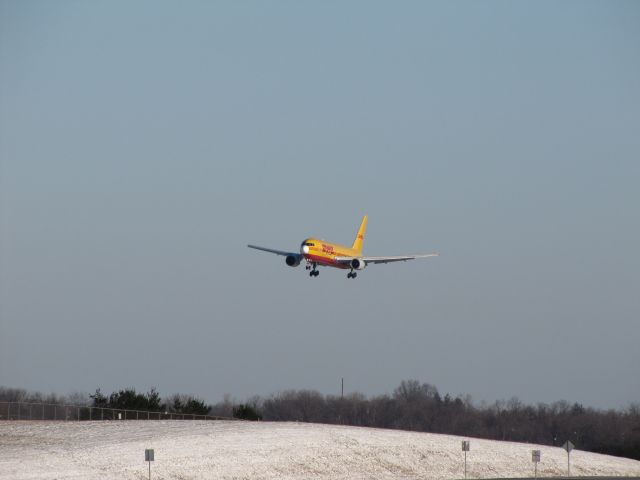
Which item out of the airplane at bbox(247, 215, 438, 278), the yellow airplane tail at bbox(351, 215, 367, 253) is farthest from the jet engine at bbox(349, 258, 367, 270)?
the yellow airplane tail at bbox(351, 215, 367, 253)

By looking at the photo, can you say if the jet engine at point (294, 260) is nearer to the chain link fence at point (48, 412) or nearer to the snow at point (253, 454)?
the snow at point (253, 454)

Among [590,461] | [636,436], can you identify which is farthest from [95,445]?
[636,436]

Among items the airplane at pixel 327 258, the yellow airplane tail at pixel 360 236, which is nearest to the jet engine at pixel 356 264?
the airplane at pixel 327 258

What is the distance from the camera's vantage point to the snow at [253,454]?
90.6 metres

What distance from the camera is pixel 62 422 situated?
4318 inches

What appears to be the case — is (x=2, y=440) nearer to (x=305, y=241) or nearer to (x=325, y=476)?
(x=325, y=476)

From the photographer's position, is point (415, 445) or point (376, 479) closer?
point (376, 479)

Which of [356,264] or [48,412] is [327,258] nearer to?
[356,264]

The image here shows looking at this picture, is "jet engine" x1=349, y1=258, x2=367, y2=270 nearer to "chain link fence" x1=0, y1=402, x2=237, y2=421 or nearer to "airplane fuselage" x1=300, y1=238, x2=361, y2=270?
"airplane fuselage" x1=300, y1=238, x2=361, y2=270

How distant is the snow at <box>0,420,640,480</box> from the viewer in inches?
3568

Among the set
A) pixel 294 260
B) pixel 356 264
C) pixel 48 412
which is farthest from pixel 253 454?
pixel 356 264

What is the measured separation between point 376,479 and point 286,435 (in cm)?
1290

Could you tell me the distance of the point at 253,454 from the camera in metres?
101

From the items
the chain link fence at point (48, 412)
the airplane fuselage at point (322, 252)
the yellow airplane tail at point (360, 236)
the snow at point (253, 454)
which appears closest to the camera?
the snow at point (253, 454)
